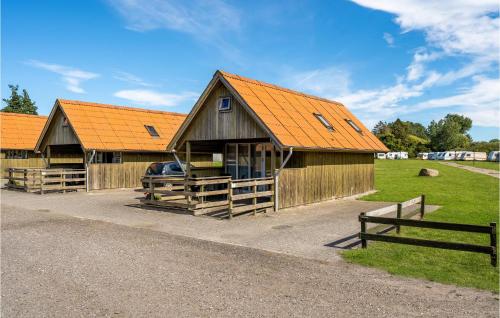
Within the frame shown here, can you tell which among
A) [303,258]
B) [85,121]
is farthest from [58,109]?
[303,258]

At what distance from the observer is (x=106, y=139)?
26.3 meters

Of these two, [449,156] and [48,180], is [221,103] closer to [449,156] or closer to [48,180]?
[48,180]

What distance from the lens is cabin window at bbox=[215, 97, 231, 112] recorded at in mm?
17812

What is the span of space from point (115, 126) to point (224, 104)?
13132 mm

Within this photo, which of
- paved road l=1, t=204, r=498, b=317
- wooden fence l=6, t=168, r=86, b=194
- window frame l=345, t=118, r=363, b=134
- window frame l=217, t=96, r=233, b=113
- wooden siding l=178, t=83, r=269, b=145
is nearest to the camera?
paved road l=1, t=204, r=498, b=317

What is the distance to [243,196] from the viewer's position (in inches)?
582

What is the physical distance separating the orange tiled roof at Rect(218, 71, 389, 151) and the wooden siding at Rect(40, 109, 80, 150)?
13.9 metres

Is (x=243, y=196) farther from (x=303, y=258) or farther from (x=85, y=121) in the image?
(x=85, y=121)

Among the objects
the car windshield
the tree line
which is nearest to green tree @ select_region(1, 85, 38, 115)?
the car windshield

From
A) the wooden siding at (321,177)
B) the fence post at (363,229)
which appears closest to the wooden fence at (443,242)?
the fence post at (363,229)

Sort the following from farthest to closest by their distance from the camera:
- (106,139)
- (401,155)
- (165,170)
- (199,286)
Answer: (401,155)
(106,139)
(165,170)
(199,286)

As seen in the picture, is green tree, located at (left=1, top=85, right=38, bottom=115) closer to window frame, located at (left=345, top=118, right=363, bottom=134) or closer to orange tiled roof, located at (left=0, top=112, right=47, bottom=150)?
orange tiled roof, located at (left=0, top=112, right=47, bottom=150)

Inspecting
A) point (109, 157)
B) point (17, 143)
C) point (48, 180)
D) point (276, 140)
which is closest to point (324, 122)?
point (276, 140)

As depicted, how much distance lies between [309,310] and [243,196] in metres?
8.82
